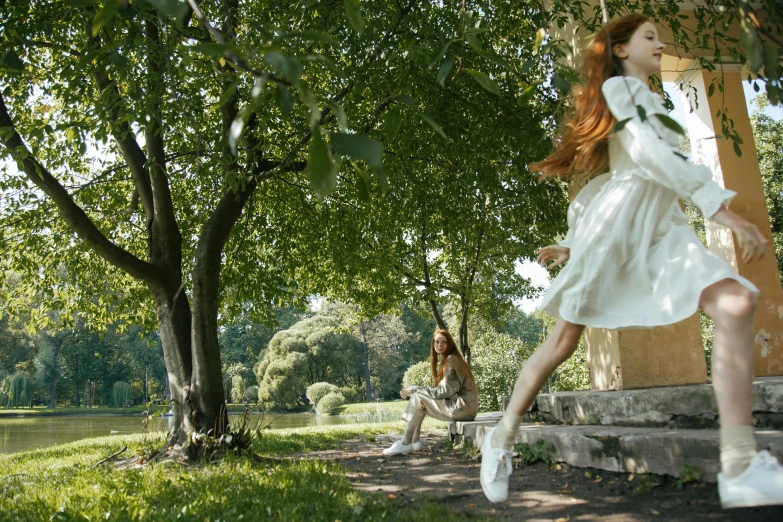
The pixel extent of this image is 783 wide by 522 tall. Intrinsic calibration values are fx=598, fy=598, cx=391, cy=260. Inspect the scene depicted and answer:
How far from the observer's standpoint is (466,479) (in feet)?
15.0

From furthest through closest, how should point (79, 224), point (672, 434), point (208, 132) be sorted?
point (208, 132), point (79, 224), point (672, 434)

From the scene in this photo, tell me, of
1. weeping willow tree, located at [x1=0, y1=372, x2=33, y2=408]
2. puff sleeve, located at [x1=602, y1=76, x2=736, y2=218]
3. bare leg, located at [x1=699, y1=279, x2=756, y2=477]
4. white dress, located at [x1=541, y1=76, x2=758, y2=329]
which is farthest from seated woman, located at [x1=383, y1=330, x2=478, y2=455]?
weeping willow tree, located at [x1=0, y1=372, x2=33, y2=408]

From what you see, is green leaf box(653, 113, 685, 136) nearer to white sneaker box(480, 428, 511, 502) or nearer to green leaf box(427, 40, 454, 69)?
green leaf box(427, 40, 454, 69)

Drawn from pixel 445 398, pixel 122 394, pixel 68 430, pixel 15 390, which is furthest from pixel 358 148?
pixel 122 394

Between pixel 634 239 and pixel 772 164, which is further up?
pixel 772 164

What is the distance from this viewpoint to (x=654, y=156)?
2.24m

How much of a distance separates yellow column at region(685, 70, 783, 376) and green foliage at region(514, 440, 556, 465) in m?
3.11

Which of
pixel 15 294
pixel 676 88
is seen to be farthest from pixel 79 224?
pixel 676 88

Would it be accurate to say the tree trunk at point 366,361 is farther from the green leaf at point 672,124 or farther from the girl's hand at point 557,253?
the green leaf at point 672,124

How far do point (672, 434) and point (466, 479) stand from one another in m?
1.70

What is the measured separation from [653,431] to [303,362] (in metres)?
34.8

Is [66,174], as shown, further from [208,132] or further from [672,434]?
[672,434]

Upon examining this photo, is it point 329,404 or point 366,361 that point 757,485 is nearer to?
point 329,404

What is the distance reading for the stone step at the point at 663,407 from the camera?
11.7 feet
